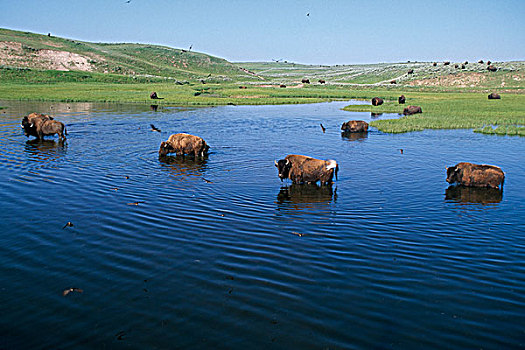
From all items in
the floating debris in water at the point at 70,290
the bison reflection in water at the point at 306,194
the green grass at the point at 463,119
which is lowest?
the floating debris in water at the point at 70,290

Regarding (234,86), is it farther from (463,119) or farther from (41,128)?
(41,128)

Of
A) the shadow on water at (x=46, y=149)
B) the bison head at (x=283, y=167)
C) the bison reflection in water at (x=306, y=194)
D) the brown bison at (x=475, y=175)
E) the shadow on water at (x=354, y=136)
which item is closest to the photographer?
the bison reflection in water at (x=306, y=194)

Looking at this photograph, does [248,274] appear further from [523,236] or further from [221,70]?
[221,70]

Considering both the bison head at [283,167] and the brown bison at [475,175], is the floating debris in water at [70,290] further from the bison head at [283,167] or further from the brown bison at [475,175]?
the brown bison at [475,175]

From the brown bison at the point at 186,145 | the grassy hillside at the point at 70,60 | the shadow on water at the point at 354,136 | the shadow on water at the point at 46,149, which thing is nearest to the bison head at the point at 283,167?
the brown bison at the point at 186,145

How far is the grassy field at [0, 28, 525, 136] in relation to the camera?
130 ft

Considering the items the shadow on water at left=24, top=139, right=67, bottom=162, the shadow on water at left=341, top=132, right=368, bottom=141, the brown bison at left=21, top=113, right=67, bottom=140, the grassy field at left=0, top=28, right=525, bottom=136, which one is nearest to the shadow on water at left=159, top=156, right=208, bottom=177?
the shadow on water at left=24, top=139, right=67, bottom=162

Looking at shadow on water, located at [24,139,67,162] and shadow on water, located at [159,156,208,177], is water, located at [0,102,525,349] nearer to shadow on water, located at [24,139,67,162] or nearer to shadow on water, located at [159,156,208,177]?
shadow on water, located at [159,156,208,177]

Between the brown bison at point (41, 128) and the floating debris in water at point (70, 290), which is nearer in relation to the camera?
the floating debris in water at point (70, 290)

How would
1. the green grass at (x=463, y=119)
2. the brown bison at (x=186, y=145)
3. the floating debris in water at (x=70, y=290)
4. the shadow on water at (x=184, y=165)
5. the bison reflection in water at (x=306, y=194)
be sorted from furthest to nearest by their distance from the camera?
1. the green grass at (x=463, y=119)
2. the brown bison at (x=186, y=145)
3. the shadow on water at (x=184, y=165)
4. the bison reflection in water at (x=306, y=194)
5. the floating debris in water at (x=70, y=290)

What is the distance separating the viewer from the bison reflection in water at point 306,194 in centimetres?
1303

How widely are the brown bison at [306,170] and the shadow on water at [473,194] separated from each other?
390cm

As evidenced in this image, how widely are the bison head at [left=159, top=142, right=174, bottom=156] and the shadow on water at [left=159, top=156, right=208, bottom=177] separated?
224 millimetres

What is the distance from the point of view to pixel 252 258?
8547mm
